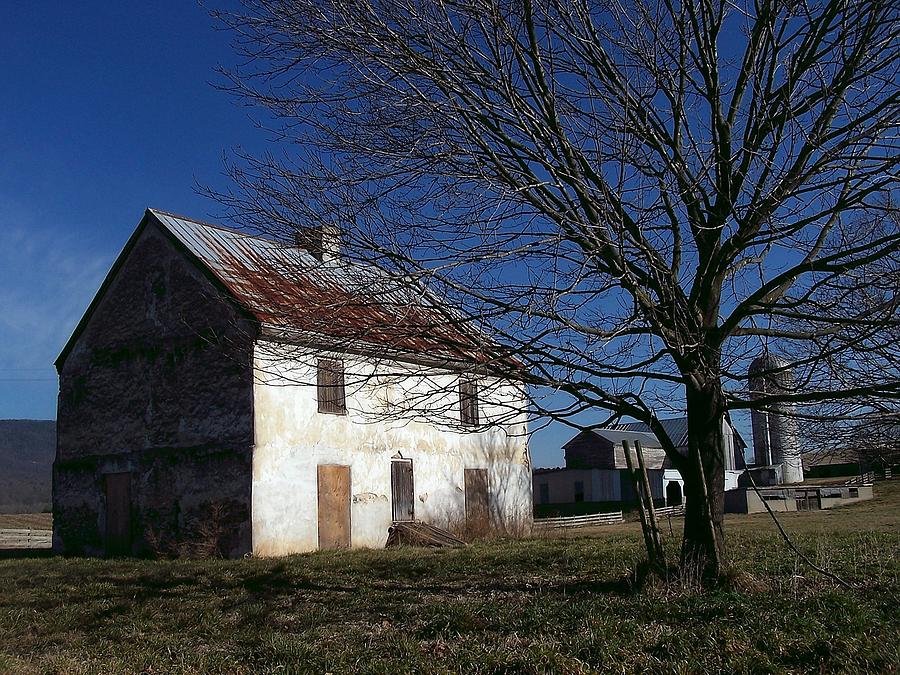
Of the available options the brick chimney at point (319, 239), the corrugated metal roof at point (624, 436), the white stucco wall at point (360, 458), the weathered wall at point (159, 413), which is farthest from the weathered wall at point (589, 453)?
the brick chimney at point (319, 239)

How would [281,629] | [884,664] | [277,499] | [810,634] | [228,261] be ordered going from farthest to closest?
[228,261], [277,499], [281,629], [810,634], [884,664]

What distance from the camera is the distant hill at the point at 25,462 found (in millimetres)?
102206

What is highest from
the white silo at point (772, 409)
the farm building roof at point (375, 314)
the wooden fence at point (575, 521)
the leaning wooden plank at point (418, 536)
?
the farm building roof at point (375, 314)

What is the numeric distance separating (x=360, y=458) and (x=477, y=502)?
414 cm

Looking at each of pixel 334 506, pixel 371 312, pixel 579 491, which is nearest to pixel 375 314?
pixel 371 312

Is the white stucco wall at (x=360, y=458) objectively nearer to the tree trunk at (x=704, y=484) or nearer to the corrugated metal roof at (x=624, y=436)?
the tree trunk at (x=704, y=484)

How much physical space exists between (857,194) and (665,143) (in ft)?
6.54

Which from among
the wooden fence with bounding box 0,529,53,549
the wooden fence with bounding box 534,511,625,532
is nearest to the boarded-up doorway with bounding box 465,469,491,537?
the wooden fence with bounding box 534,511,625,532

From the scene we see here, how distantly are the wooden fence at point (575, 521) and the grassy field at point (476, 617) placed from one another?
37.5 feet

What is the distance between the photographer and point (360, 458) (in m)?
18.5

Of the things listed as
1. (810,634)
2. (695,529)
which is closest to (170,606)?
(695,529)

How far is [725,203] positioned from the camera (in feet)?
27.8

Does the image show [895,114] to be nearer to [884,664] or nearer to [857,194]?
[857,194]

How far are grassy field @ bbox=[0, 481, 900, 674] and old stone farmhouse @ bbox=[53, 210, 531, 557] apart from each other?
3726 mm
